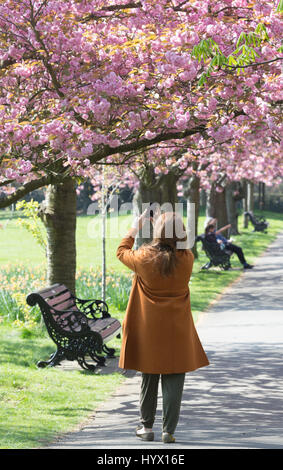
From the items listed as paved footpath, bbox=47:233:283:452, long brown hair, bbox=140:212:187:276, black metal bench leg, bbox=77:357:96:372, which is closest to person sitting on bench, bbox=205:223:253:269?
paved footpath, bbox=47:233:283:452

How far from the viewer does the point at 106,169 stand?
1486cm

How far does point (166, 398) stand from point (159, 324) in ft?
1.80

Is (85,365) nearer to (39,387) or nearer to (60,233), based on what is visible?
(39,387)

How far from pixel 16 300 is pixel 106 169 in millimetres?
3204

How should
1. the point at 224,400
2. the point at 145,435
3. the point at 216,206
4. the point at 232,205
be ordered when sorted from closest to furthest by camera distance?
1. the point at 145,435
2. the point at 224,400
3. the point at 216,206
4. the point at 232,205

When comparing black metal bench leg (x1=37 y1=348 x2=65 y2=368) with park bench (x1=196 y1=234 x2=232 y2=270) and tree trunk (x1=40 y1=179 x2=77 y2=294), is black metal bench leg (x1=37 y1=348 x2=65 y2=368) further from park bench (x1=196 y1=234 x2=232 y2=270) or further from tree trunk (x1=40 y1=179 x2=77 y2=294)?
park bench (x1=196 y1=234 x2=232 y2=270)

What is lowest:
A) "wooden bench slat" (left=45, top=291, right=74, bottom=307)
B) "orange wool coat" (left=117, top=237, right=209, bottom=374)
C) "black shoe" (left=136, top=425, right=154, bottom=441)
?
"black shoe" (left=136, top=425, right=154, bottom=441)

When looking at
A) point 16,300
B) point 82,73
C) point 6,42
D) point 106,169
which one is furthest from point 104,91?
point 106,169

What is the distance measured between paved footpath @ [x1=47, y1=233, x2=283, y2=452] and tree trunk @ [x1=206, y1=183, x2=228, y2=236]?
588 inches

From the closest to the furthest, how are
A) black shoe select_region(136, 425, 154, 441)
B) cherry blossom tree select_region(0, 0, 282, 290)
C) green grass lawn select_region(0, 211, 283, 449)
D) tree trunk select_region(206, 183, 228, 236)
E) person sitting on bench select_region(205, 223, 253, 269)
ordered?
black shoe select_region(136, 425, 154, 441) < green grass lawn select_region(0, 211, 283, 449) < cherry blossom tree select_region(0, 0, 282, 290) < person sitting on bench select_region(205, 223, 253, 269) < tree trunk select_region(206, 183, 228, 236)

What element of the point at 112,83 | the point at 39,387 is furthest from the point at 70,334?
the point at 112,83

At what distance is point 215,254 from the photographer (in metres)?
20.8

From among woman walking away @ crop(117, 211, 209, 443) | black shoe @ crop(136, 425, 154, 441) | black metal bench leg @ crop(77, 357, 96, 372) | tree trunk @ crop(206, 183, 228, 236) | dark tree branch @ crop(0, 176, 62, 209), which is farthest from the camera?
tree trunk @ crop(206, 183, 228, 236)

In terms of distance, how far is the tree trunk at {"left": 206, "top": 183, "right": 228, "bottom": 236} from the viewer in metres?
28.5
